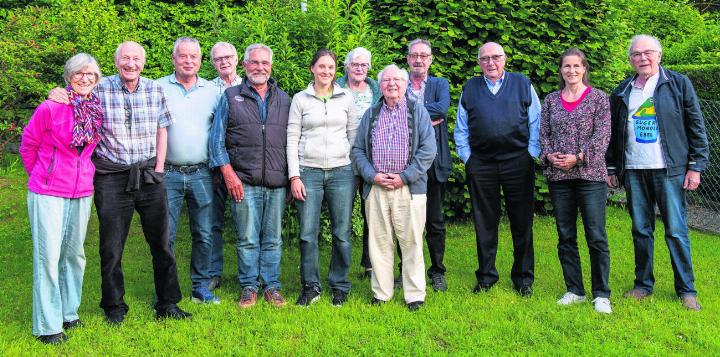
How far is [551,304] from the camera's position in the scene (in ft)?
16.9

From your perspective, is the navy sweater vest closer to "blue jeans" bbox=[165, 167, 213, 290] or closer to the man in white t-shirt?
the man in white t-shirt

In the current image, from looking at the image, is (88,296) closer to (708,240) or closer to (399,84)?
(399,84)

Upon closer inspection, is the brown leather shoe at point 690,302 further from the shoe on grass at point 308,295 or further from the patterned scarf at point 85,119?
the patterned scarf at point 85,119

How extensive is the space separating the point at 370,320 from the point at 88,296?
2.61 m

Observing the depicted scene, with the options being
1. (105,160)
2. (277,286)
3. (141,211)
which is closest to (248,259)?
(277,286)

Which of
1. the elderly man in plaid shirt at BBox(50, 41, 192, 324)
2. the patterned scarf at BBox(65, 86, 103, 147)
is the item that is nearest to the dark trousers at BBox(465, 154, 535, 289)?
the elderly man in plaid shirt at BBox(50, 41, 192, 324)

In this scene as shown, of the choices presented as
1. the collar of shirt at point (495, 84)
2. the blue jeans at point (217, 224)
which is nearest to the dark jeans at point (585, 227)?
the collar of shirt at point (495, 84)

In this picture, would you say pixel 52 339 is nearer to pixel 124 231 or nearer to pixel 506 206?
pixel 124 231

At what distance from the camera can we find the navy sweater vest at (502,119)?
211 inches

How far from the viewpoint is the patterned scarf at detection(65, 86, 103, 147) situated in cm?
429

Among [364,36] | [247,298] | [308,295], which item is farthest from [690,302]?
[364,36]

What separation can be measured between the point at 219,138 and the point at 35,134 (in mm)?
1333

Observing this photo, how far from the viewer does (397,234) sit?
5.18m

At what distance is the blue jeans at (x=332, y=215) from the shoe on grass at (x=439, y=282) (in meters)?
0.88
